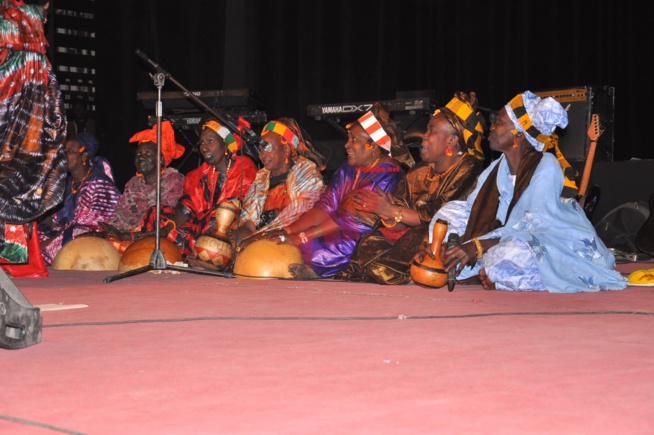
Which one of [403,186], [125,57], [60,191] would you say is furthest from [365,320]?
[125,57]

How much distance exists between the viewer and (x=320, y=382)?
219 cm

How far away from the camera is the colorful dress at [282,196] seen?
20.4 feet

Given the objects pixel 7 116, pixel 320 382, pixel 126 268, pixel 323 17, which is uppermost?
pixel 323 17

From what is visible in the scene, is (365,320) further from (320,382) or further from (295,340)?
(320,382)

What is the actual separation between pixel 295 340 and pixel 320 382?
2.29 ft

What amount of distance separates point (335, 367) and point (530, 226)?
2448mm

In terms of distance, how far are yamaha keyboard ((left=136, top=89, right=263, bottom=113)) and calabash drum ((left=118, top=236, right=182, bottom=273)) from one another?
165 cm

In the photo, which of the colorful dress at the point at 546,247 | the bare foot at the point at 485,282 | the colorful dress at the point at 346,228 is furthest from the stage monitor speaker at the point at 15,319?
the colorful dress at the point at 346,228

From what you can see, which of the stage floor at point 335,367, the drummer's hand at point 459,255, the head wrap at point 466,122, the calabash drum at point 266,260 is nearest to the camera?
the stage floor at point 335,367

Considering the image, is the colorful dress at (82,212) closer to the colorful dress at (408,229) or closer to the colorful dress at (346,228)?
the colorful dress at (346,228)

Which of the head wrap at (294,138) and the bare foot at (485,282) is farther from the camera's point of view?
the head wrap at (294,138)

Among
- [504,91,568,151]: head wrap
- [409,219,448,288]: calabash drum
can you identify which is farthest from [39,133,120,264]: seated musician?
[504,91,568,151]: head wrap

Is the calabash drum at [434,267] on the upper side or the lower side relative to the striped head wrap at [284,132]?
lower

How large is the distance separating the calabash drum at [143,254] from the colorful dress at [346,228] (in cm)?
94
